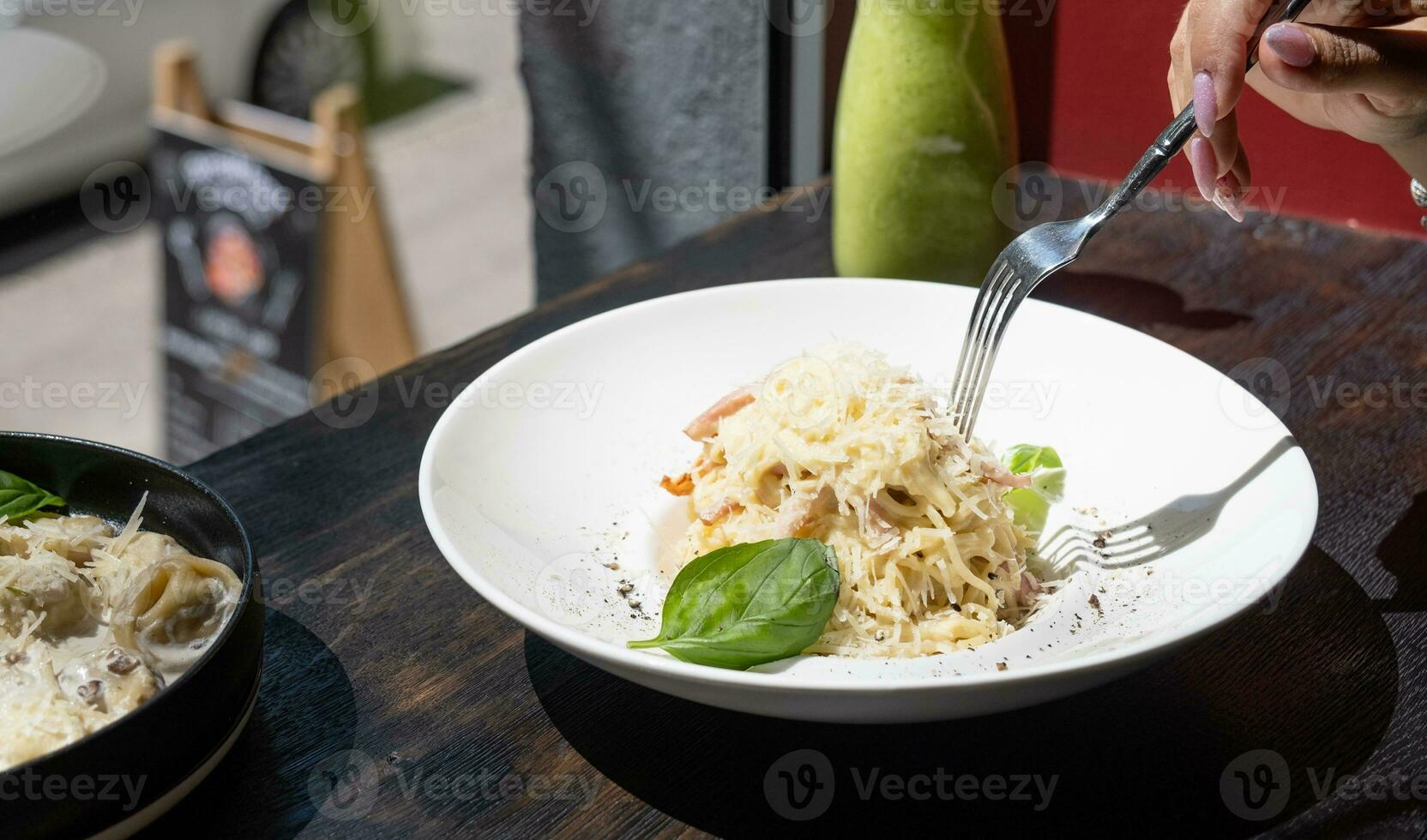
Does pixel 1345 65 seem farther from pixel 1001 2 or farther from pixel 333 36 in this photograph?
pixel 333 36

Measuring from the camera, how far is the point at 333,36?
18.4 feet

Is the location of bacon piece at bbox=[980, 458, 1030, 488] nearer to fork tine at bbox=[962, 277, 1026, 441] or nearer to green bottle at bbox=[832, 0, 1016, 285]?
fork tine at bbox=[962, 277, 1026, 441]

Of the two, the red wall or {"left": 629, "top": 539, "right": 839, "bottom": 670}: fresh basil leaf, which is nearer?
{"left": 629, "top": 539, "right": 839, "bottom": 670}: fresh basil leaf

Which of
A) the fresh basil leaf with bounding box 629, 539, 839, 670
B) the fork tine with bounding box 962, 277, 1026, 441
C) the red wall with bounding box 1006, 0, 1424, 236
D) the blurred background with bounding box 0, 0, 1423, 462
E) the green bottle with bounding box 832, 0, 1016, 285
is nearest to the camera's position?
the fresh basil leaf with bounding box 629, 539, 839, 670

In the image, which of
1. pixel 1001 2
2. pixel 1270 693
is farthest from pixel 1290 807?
pixel 1001 2

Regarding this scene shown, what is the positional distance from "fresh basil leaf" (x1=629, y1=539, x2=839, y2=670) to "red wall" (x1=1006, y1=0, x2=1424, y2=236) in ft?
5.05

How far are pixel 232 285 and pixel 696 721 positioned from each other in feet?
7.82

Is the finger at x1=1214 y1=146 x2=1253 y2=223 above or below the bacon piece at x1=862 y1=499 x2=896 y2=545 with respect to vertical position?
above

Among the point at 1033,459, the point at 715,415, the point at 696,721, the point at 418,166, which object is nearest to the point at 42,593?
the point at 696,721

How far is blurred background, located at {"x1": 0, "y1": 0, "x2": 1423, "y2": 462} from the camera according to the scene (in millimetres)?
2299

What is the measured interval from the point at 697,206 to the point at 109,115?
3.14 m

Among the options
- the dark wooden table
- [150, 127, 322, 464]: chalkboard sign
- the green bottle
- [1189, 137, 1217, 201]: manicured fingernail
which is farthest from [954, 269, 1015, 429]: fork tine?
[150, 127, 322, 464]: chalkboard sign

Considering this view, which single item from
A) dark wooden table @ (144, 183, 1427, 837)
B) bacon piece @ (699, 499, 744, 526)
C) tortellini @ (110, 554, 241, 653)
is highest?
tortellini @ (110, 554, 241, 653)

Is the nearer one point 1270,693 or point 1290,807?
point 1290,807
